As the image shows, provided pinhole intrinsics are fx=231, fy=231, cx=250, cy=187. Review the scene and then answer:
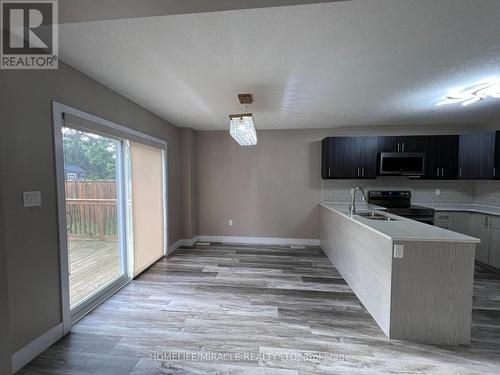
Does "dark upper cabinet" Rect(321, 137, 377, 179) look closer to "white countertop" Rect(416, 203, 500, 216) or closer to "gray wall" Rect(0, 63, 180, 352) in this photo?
"white countertop" Rect(416, 203, 500, 216)

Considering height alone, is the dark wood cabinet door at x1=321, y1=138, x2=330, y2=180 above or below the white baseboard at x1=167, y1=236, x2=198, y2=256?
above

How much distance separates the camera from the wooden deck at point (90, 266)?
2.60 metres

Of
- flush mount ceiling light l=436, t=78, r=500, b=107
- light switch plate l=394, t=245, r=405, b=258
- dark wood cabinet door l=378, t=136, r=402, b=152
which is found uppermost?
flush mount ceiling light l=436, t=78, r=500, b=107

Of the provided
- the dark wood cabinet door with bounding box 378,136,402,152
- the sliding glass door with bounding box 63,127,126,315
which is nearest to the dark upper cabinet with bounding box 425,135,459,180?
the dark wood cabinet door with bounding box 378,136,402,152

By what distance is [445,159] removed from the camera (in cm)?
409

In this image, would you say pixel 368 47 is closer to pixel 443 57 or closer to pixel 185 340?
pixel 443 57

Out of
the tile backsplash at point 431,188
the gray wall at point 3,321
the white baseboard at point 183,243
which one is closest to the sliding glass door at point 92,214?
the gray wall at point 3,321

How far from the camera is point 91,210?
2.72m

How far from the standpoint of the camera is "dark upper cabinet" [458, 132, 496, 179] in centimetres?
370

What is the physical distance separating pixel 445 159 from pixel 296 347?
4.19 meters

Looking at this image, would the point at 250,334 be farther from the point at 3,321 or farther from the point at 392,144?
the point at 392,144

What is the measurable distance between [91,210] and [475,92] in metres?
4.64

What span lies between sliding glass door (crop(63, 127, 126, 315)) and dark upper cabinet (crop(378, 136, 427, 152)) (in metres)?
4.27

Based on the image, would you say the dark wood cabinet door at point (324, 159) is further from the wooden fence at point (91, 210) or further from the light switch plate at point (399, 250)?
the wooden fence at point (91, 210)
